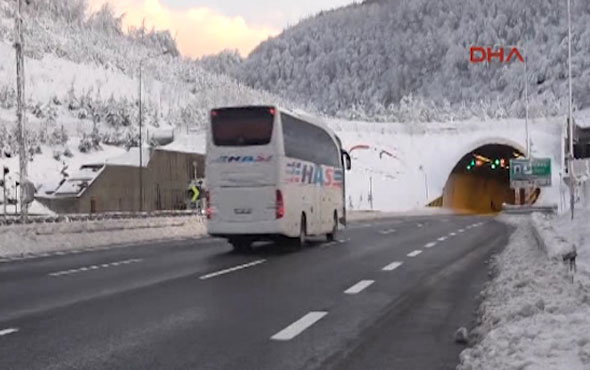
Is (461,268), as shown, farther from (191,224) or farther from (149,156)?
(149,156)

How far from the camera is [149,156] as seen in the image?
44.8 m

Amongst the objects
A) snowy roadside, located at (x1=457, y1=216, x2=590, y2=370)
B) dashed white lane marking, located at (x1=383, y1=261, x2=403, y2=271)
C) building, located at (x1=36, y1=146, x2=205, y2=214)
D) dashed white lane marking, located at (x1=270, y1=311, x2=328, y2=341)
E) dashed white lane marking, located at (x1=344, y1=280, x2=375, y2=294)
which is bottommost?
dashed white lane marking, located at (x1=270, y1=311, x2=328, y2=341)

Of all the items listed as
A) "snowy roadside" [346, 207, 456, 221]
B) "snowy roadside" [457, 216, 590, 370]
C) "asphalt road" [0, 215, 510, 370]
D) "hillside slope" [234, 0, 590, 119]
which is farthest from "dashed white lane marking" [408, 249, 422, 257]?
"hillside slope" [234, 0, 590, 119]

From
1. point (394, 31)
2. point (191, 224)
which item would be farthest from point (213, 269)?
point (394, 31)

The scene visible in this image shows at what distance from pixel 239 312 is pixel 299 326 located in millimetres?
1382

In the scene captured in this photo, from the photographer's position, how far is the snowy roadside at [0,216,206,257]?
23316 millimetres

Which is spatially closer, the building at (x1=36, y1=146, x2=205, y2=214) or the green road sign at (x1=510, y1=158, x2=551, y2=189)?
the building at (x1=36, y1=146, x2=205, y2=214)

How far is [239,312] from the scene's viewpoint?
403 inches

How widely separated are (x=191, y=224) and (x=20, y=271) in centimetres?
1732

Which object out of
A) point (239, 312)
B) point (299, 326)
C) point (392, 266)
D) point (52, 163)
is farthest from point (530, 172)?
point (299, 326)

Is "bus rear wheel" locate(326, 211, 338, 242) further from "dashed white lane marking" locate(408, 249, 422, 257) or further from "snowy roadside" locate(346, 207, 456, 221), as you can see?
"snowy roadside" locate(346, 207, 456, 221)

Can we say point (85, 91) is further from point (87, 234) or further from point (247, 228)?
point (247, 228)

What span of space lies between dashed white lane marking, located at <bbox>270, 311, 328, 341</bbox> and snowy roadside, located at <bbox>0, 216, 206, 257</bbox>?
1510cm

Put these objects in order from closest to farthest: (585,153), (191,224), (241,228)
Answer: (241,228)
(191,224)
(585,153)
